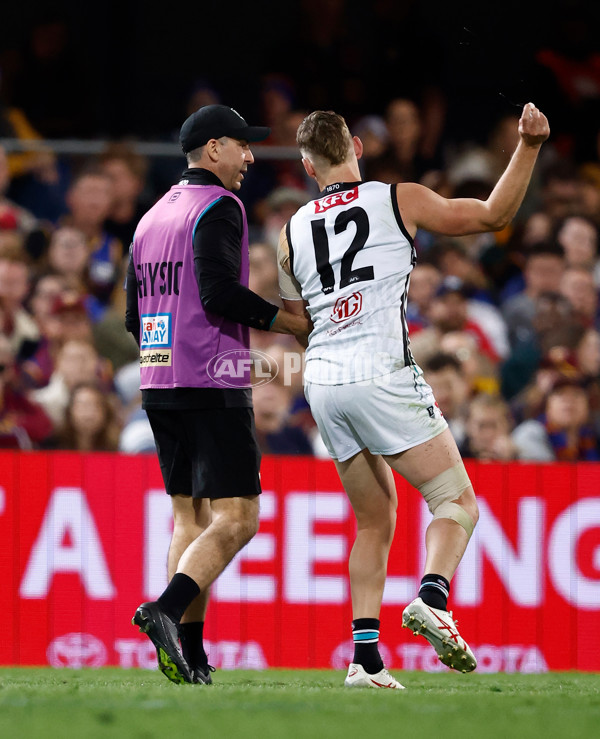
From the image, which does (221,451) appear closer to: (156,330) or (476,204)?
(156,330)

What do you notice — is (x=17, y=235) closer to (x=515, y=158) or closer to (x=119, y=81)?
(x=119, y=81)

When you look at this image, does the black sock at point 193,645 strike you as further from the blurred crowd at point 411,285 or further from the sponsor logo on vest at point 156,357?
the blurred crowd at point 411,285

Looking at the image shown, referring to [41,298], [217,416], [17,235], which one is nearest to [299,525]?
[217,416]

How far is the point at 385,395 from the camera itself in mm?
4633

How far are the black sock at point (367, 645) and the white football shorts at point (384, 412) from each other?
63 centimetres

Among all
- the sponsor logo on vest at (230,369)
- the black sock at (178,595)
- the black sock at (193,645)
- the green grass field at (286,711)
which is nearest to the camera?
the green grass field at (286,711)

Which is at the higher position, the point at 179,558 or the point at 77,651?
the point at 179,558

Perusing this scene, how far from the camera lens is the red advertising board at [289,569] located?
263 inches

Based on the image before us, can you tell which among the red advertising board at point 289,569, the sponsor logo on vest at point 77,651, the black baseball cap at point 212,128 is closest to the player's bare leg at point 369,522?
the black baseball cap at point 212,128

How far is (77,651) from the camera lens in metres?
6.69

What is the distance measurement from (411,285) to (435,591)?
5212mm

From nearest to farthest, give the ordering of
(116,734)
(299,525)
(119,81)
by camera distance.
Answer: (116,734), (299,525), (119,81)

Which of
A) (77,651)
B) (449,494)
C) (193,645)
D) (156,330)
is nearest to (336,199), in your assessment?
(156,330)

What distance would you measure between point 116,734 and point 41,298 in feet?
21.2
